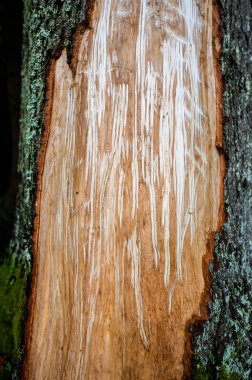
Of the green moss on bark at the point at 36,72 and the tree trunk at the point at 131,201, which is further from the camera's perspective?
the green moss on bark at the point at 36,72

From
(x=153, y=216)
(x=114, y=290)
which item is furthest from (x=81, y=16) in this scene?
(x=114, y=290)

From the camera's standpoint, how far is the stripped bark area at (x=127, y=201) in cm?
117

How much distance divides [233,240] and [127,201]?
0.50m

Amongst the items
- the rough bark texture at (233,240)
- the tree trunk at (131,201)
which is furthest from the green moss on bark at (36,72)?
the rough bark texture at (233,240)

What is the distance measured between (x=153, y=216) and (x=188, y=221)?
0.47 ft

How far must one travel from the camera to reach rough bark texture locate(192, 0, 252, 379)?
1.24m

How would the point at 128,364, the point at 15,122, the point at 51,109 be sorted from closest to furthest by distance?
1. the point at 128,364
2. the point at 51,109
3. the point at 15,122

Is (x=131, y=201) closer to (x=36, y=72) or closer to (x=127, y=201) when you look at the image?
(x=127, y=201)

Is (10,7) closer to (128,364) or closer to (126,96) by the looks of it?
(126,96)

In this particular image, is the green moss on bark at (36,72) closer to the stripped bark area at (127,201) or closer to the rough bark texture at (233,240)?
the stripped bark area at (127,201)

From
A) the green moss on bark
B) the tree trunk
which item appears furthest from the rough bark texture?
the green moss on bark

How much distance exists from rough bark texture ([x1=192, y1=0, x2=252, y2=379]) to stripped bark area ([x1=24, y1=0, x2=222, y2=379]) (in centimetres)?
9

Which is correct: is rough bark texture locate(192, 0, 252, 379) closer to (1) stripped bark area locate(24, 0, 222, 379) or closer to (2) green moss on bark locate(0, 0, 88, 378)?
(1) stripped bark area locate(24, 0, 222, 379)

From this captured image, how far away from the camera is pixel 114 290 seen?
3.86 feet
